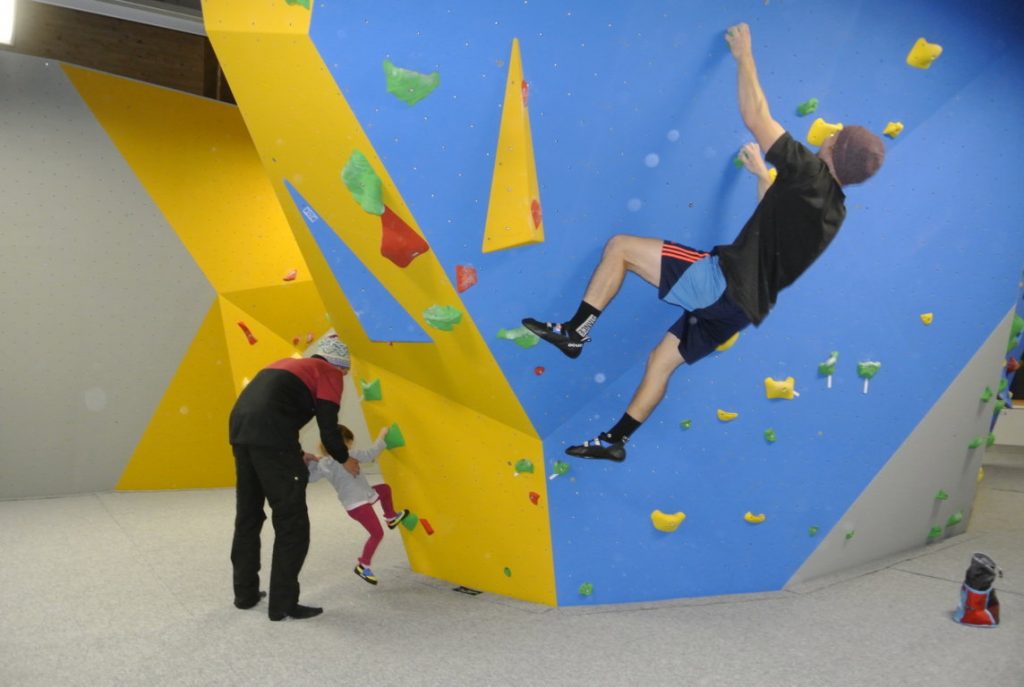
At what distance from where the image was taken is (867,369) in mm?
3584

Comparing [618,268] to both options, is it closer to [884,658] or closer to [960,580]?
[884,658]

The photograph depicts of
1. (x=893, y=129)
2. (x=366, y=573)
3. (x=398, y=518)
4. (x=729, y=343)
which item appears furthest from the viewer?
(x=398, y=518)

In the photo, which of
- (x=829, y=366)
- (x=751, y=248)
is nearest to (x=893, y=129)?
(x=751, y=248)

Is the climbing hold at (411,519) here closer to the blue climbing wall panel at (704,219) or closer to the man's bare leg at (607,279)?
the blue climbing wall panel at (704,219)

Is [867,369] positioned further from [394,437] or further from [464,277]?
[394,437]

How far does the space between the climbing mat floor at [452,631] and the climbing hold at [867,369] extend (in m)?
0.95

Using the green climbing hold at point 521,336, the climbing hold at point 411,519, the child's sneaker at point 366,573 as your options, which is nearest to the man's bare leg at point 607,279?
the green climbing hold at point 521,336

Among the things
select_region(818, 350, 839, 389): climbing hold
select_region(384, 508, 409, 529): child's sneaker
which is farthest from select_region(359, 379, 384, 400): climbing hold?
select_region(818, 350, 839, 389): climbing hold

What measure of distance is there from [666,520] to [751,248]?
1273 millimetres

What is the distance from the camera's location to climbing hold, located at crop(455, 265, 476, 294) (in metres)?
2.95

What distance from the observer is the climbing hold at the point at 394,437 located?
386 centimetres

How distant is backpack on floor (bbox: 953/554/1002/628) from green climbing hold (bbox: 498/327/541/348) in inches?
75.6

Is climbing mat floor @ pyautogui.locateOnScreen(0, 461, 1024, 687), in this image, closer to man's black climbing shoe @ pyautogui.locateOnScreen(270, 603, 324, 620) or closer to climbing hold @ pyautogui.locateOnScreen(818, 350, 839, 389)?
man's black climbing shoe @ pyautogui.locateOnScreen(270, 603, 324, 620)

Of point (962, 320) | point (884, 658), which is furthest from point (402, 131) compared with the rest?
point (962, 320)
